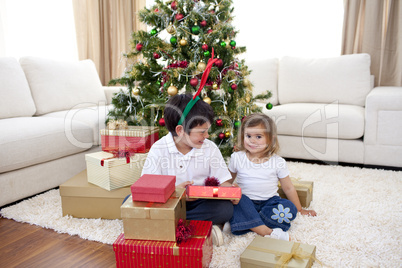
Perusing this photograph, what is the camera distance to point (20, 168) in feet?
7.00

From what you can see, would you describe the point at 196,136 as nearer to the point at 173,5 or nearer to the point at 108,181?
the point at 108,181

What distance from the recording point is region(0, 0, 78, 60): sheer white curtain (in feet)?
10.6

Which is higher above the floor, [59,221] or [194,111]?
[194,111]

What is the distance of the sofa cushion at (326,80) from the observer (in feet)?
10.2

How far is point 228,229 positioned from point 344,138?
1571 mm

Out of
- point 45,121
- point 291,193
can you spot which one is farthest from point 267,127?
point 45,121

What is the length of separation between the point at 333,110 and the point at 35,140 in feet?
7.71

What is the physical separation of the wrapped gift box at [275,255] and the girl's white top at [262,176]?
0.44 metres

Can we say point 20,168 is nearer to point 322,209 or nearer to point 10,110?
point 10,110

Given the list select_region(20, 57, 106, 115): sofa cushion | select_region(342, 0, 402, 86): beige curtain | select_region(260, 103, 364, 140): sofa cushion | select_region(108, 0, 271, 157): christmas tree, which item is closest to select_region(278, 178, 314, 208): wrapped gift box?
select_region(108, 0, 271, 157): christmas tree

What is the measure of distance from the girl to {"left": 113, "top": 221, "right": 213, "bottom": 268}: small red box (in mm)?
407

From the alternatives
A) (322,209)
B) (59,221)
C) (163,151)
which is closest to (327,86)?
(322,209)

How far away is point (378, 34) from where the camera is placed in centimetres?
344

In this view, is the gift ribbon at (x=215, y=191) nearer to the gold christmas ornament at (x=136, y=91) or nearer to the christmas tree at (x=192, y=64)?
the christmas tree at (x=192, y=64)
